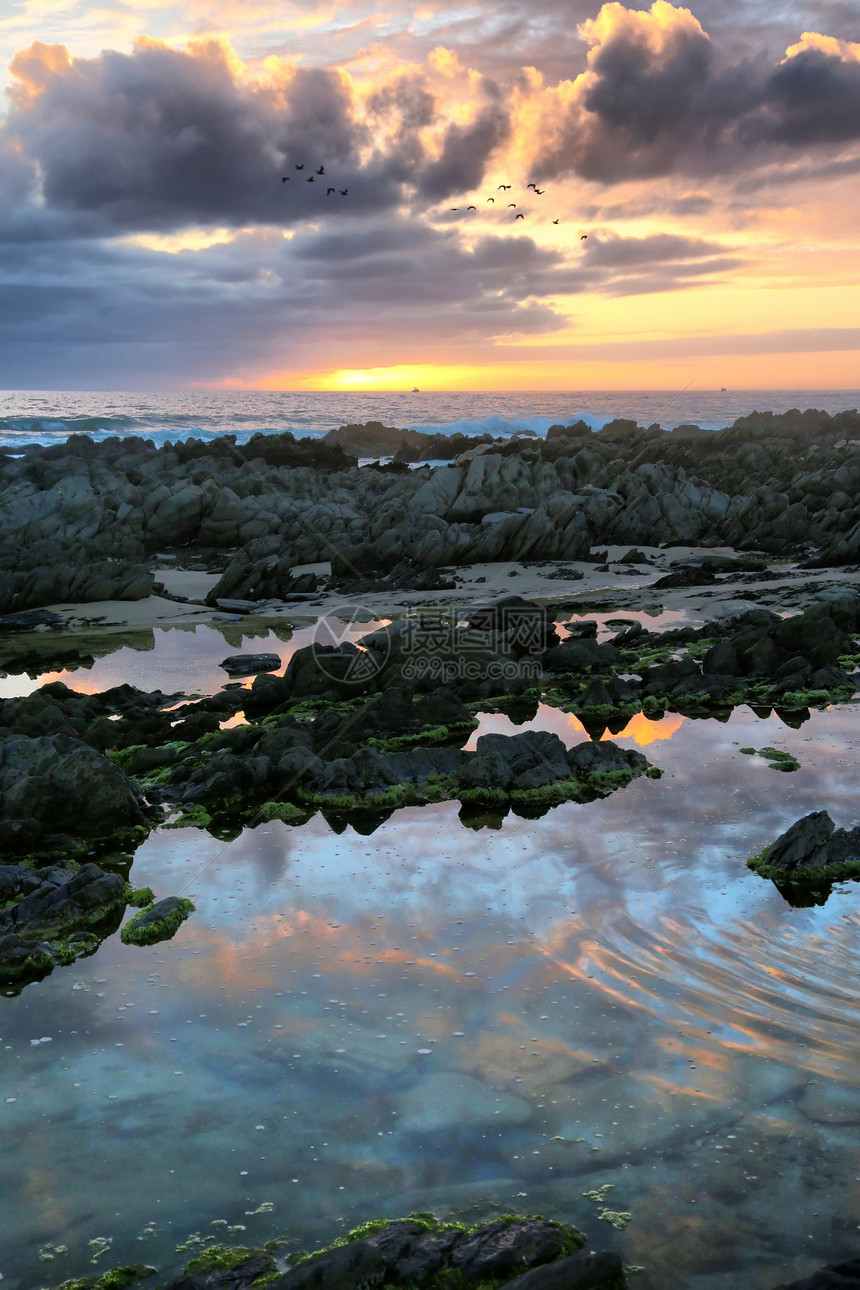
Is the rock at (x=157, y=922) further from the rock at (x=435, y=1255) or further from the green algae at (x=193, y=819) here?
the rock at (x=435, y=1255)

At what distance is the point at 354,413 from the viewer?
12912cm

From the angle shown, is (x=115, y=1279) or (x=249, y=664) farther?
(x=249, y=664)

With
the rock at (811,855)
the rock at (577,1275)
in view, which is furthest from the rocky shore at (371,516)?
the rock at (577,1275)

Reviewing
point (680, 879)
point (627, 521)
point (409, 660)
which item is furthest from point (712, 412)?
point (680, 879)

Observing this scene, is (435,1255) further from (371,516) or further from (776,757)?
(371,516)

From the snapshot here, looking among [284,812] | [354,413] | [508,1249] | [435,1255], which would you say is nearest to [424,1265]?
[435,1255]

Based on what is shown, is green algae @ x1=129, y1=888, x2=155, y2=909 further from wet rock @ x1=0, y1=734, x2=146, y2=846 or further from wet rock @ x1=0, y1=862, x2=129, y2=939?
wet rock @ x1=0, y1=734, x2=146, y2=846

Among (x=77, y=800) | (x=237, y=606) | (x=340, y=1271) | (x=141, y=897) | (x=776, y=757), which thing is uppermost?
(x=237, y=606)

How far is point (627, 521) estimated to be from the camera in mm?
35031

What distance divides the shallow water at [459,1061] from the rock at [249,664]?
9142 millimetres

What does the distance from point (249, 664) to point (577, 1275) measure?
16.2 meters

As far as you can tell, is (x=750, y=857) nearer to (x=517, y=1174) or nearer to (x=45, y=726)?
(x=517, y=1174)

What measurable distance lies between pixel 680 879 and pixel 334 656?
9.52m

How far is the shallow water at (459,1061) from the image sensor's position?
639 cm
